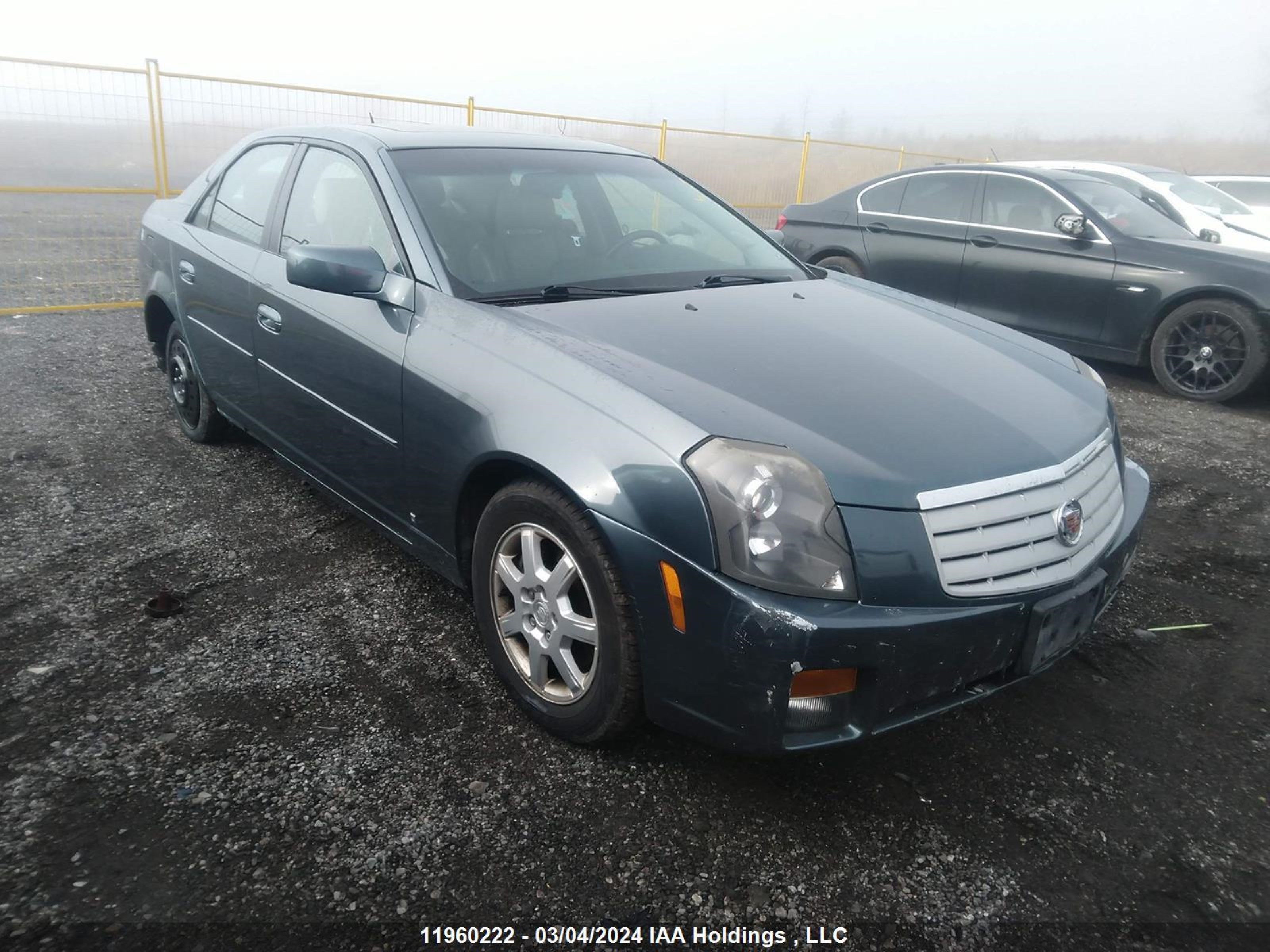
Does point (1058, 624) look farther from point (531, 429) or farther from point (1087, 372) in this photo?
point (531, 429)

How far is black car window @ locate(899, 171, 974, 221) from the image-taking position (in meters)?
7.30

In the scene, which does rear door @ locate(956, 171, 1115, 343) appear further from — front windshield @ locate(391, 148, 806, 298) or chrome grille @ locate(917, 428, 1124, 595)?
chrome grille @ locate(917, 428, 1124, 595)

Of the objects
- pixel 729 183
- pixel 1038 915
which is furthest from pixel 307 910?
pixel 729 183

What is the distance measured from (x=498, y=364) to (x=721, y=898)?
1.41m

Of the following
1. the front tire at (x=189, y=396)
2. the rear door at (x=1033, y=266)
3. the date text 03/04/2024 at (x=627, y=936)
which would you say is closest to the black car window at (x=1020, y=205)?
the rear door at (x=1033, y=266)

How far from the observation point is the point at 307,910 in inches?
72.7

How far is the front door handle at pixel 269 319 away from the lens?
330cm

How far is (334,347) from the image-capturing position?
2.99m

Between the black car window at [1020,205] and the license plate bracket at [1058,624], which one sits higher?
the black car window at [1020,205]

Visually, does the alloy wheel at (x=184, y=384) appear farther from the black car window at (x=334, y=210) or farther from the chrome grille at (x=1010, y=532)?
the chrome grille at (x=1010, y=532)

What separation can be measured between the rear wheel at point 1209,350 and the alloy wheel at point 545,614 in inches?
223

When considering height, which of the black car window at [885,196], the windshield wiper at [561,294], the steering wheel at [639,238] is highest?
the black car window at [885,196]

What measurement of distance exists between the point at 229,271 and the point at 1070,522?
3.25 meters

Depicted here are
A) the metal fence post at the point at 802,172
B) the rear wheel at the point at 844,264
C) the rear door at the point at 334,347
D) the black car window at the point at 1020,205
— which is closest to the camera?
the rear door at the point at 334,347
